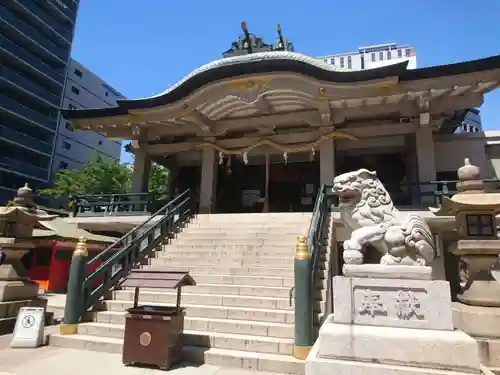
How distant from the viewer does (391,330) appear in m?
3.60

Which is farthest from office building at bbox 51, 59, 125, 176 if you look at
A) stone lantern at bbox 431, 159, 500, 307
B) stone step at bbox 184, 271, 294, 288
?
stone lantern at bbox 431, 159, 500, 307

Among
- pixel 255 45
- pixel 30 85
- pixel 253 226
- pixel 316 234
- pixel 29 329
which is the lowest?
pixel 29 329

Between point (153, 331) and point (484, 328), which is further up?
point (484, 328)

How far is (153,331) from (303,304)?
2249mm

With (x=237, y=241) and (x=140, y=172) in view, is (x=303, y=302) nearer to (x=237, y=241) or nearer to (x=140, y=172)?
(x=237, y=241)

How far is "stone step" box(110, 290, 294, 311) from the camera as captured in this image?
6.27m

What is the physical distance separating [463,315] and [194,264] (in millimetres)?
5664

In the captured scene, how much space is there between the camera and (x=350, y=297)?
Answer: 3.82 m

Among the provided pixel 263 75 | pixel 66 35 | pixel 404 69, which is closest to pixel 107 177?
pixel 263 75

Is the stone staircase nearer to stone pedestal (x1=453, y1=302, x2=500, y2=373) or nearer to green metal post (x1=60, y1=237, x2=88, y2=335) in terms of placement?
green metal post (x1=60, y1=237, x2=88, y2=335)

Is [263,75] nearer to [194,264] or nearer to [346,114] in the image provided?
[346,114]

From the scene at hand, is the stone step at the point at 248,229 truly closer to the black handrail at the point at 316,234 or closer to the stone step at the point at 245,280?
the black handrail at the point at 316,234

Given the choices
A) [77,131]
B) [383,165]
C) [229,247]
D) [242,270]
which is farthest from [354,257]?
[77,131]

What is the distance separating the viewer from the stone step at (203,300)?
6.27 m
